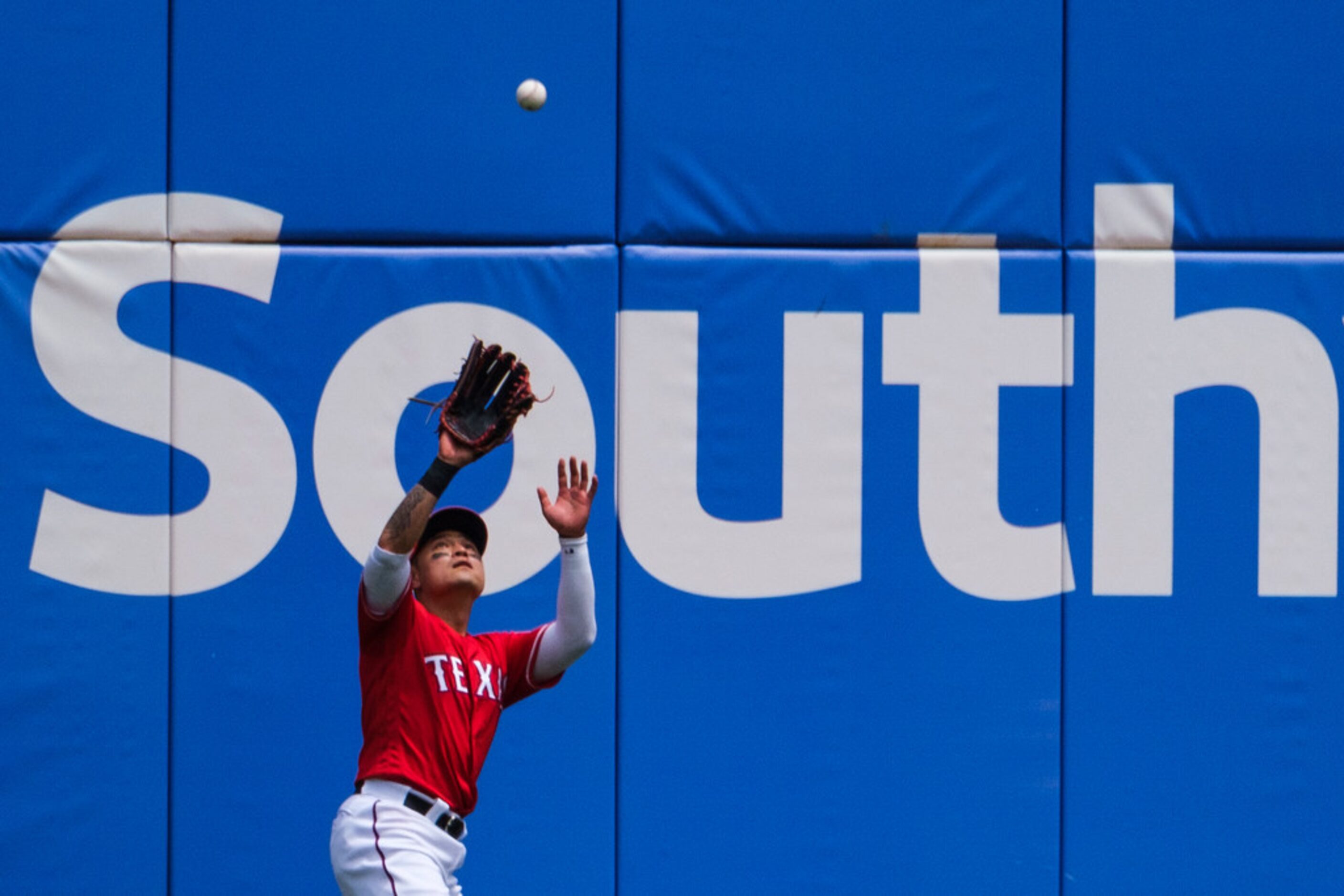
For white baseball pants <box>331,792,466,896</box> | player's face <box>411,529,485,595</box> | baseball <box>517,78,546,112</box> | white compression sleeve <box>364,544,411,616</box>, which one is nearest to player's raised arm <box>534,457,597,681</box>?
player's face <box>411,529,485,595</box>

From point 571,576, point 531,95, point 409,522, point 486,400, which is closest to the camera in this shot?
point 409,522

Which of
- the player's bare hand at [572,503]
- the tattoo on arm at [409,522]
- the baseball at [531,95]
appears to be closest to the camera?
the tattoo on arm at [409,522]

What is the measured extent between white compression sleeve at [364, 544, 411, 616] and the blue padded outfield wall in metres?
0.99

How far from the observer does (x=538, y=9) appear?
398 cm

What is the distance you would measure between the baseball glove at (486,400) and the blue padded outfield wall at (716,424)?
0.94 meters

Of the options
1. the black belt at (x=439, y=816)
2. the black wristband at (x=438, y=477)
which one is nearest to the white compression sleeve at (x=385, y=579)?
the black wristband at (x=438, y=477)

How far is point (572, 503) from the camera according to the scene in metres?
3.08

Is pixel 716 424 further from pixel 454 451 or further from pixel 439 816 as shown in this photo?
pixel 439 816

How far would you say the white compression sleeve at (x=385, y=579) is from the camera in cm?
286

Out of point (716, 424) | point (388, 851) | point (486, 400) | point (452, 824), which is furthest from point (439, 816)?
point (716, 424)

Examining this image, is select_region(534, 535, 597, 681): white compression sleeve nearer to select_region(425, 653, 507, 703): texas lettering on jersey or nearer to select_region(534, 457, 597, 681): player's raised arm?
select_region(534, 457, 597, 681): player's raised arm

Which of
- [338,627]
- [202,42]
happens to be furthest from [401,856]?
[202,42]

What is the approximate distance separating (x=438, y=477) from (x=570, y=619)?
517 mm

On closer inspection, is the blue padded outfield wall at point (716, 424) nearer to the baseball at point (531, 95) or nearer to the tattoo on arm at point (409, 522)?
the baseball at point (531, 95)
